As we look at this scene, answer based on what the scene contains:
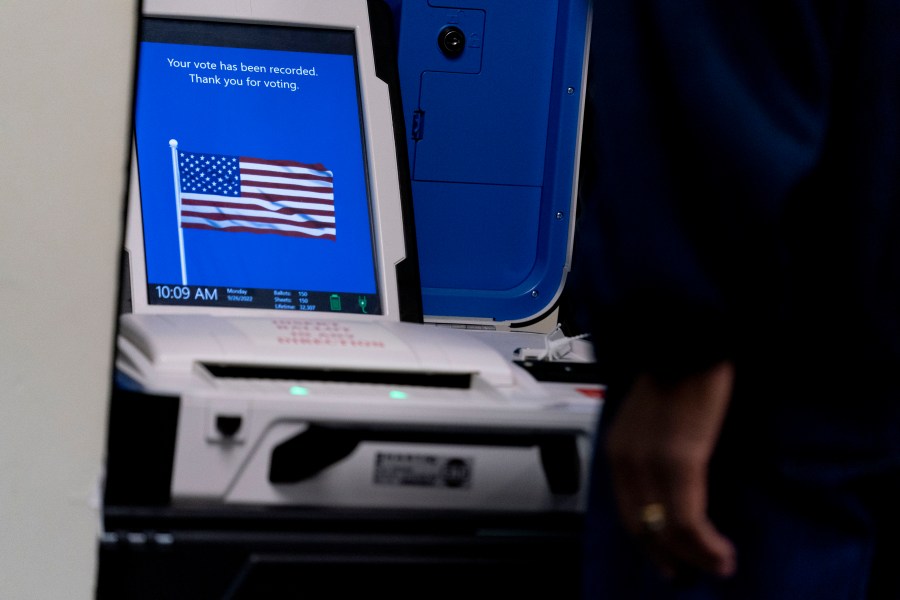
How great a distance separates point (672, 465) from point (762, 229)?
0.53 feet

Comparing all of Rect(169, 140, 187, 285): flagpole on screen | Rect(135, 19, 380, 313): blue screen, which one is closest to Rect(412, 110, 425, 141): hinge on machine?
Rect(135, 19, 380, 313): blue screen

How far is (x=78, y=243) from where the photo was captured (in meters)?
0.93

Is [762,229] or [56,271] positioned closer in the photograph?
[762,229]

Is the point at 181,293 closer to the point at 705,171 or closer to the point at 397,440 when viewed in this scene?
the point at 397,440

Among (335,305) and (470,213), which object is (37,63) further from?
(470,213)

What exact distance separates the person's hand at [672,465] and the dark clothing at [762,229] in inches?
0.8

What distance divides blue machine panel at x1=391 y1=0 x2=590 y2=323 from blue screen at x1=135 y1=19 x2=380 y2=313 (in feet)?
1.09

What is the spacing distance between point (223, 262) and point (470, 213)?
1.93 feet

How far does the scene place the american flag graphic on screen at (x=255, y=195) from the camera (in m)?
1.58

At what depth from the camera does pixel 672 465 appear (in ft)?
2.23

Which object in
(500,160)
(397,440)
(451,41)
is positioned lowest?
(397,440)

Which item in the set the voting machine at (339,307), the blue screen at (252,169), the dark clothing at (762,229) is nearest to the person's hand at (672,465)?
the dark clothing at (762,229)

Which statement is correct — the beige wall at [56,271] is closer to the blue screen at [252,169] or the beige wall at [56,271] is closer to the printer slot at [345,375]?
the printer slot at [345,375]

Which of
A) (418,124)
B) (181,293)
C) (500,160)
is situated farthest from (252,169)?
(500,160)
